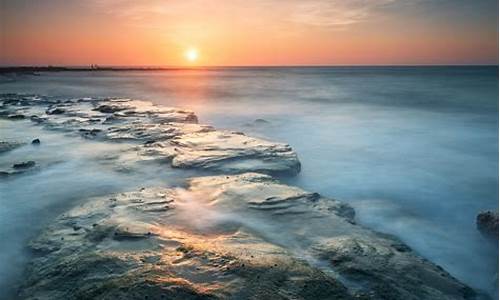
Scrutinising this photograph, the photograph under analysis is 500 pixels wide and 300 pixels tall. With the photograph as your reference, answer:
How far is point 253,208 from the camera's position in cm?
707

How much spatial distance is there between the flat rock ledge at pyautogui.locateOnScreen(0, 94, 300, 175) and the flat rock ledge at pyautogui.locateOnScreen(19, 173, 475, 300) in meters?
2.66

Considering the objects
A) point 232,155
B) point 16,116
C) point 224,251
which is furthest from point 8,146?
point 224,251

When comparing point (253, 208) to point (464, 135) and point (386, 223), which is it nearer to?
point (386, 223)

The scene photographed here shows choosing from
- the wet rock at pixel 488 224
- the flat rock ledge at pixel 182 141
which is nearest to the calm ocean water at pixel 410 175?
the wet rock at pixel 488 224

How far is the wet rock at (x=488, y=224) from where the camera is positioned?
7.43 metres

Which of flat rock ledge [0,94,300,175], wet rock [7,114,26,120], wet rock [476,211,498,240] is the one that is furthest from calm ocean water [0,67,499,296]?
wet rock [7,114,26,120]

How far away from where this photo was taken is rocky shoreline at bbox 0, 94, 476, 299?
14.7 feet

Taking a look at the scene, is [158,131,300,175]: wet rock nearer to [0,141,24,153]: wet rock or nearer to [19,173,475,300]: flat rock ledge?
[19,173,475,300]: flat rock ledge

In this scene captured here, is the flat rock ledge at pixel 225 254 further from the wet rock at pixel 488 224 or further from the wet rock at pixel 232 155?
the wet rock at pixel 488 224

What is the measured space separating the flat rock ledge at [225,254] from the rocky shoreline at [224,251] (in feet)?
0.05

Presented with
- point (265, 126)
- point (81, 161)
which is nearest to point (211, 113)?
point (265, 126)

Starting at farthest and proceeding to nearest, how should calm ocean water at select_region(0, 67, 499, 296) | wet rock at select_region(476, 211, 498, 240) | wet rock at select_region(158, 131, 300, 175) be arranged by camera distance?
wet rock at select_region(158, 131, 300, 175) → wet rock at select_region(476, 211, 498, 240) → calm ocean water at select_region(0, 67, 499, 296)

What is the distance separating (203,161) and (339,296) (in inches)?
252

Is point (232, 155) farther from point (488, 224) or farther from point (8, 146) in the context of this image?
point (8, 146)
